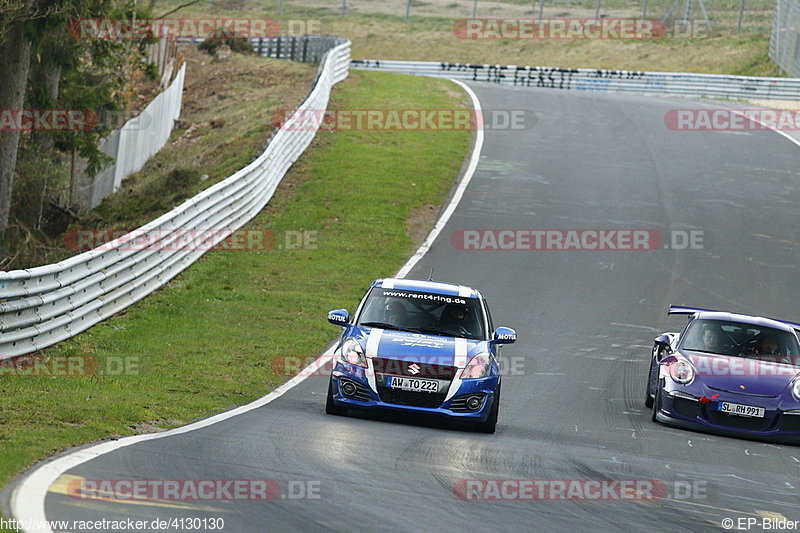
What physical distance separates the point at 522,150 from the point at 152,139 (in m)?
10.9

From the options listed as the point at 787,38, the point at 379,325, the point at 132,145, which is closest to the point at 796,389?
the point at 379,325

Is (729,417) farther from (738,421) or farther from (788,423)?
(788,423)

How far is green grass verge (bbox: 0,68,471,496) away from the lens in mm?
10945

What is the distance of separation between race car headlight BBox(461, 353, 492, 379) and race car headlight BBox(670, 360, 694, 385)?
2497 mm

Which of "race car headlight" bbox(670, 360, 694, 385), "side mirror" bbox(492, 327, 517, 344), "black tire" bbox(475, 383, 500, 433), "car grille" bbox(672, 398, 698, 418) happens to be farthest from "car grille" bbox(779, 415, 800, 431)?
"black tire" bbox(475, 383, 500, 433)

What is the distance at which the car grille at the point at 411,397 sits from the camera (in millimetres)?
11820

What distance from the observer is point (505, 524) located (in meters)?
7.79

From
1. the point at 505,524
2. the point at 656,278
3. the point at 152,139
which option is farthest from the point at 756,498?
the point at 152,139

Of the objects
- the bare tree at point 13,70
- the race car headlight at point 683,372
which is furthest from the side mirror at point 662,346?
the bare tree at point 13,70

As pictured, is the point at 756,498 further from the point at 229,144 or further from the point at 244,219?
the point at 229,144

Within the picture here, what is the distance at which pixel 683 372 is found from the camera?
44.0 ft

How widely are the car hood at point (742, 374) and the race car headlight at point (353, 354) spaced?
4044 millimetres

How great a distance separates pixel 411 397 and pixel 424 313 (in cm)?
146

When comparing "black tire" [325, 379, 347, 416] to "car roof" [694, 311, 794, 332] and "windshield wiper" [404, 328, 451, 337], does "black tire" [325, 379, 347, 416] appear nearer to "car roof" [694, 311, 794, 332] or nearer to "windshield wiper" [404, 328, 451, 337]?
"windshield wiper" [404, 328, 451, 337]
